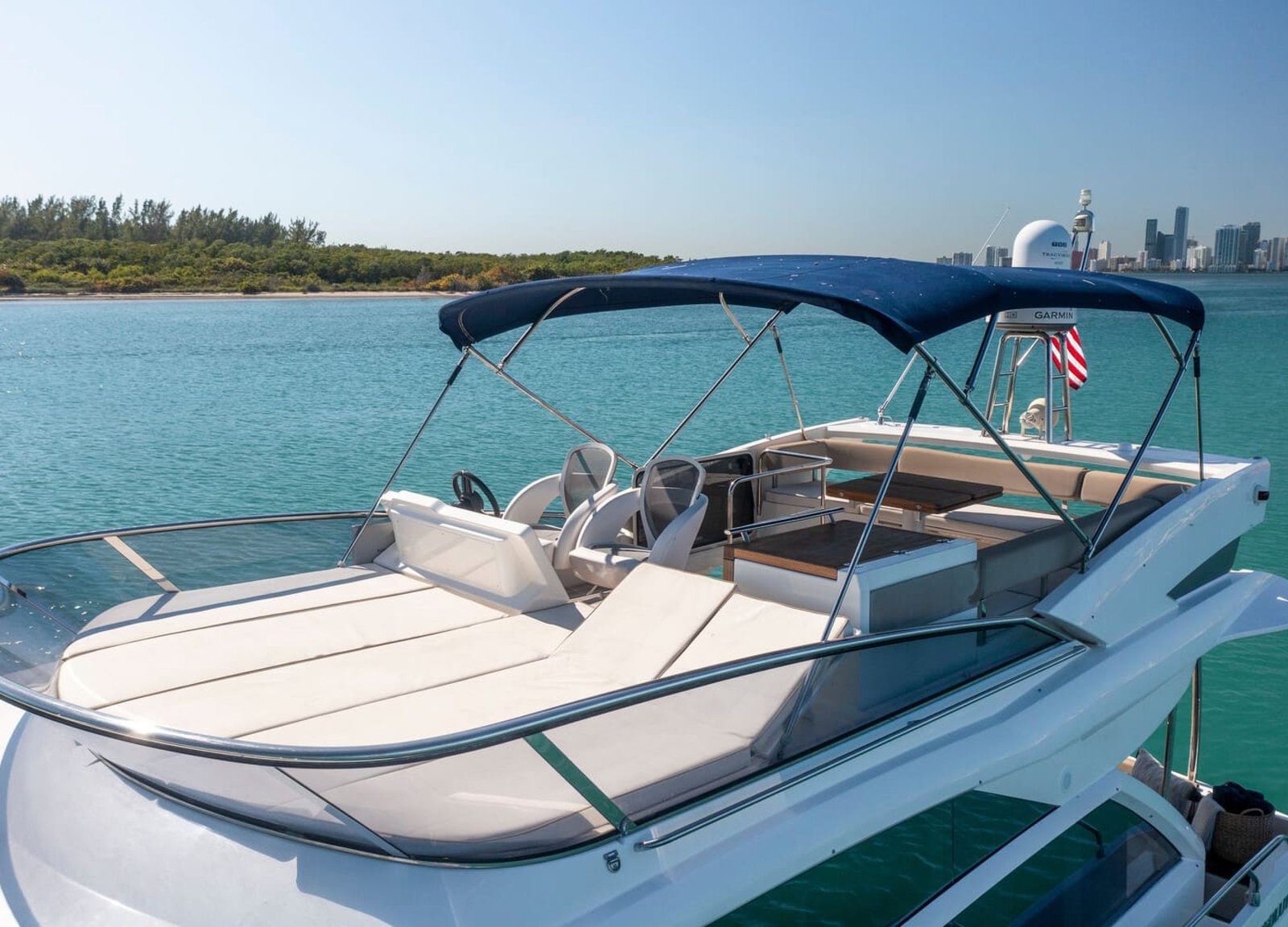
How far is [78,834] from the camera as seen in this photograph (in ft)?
8.77

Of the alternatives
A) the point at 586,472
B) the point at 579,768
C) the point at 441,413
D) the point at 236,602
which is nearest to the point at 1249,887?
the point at 579,768

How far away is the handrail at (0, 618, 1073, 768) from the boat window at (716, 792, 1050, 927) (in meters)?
0.59

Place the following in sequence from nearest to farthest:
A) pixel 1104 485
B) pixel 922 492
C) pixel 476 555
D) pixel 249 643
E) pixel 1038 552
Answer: pixel 249 643, pixel 1038 552, pixel 476 555, pixel 922 492, pixel 1104 485

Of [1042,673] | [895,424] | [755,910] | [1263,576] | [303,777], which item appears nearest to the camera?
[303,777]

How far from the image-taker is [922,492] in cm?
523

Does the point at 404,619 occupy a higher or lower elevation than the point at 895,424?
lower

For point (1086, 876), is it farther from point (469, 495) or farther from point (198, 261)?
point (198, 261)

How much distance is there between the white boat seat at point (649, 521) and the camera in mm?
4555

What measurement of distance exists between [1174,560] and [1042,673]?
121 centimetres

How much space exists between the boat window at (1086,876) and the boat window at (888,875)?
0.18 meters

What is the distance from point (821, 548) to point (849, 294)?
1003mm

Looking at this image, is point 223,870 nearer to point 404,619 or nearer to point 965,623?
point 404,619

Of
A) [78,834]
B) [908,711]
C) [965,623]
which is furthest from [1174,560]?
[78,834]

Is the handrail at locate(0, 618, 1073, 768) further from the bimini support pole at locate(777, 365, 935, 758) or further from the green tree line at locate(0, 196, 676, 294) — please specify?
the green tree line at locate(0, 196, 676, 294)
